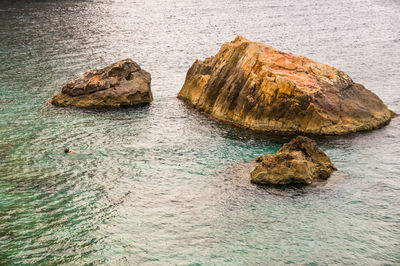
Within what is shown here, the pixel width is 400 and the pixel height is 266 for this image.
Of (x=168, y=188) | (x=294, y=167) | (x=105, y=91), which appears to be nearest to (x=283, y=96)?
A: (x=294, y=167)

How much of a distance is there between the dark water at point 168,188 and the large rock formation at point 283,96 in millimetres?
1738


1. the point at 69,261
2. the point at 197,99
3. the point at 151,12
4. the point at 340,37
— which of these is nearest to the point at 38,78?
the point at 197,99

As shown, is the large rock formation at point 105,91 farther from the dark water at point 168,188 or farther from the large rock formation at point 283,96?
the large rock formation at point 283,96

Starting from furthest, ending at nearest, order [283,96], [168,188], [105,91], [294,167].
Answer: [105,91]
[283,96]
[168,188]
[294,167]

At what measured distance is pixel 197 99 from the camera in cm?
5584

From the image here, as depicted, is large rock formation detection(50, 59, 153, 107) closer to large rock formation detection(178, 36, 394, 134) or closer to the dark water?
the dark water

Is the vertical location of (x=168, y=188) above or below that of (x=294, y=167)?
below

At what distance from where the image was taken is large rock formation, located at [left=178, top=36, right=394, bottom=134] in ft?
155

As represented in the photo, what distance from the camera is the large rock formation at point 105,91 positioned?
5588cm

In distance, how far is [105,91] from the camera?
56.2 m

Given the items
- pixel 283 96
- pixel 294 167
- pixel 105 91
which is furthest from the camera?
pixel 105 91

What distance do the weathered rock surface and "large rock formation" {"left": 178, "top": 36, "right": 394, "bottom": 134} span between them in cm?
822

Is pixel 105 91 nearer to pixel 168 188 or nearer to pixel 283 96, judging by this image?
pixel 283 96

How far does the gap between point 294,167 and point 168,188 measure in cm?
1039
